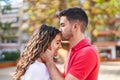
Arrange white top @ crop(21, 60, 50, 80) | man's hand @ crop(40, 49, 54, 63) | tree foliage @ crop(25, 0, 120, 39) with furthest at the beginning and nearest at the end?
1. tree foliage @ crop(25, 0, 120, 39)
2. man's hand @ crop(40, 49, 54, 63)
3. white top @ crop(21, 60, 50, 80)

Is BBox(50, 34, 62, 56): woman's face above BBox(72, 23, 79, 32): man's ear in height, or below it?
below

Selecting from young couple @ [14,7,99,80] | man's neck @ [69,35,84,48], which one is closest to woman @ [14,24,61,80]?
young couple @ [14,7,99,80]

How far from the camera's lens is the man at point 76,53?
2422 mm

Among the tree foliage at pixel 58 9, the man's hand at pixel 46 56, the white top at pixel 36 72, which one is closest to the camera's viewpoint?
the white top at pixel 36 72

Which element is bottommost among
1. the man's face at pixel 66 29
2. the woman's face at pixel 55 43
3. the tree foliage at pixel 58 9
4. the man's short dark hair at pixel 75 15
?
the tree foliage at pixel 58 9

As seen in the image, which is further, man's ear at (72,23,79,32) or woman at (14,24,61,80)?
man's ear at (72,23,79,32)

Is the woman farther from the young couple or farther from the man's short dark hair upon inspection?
the man's short dark hair

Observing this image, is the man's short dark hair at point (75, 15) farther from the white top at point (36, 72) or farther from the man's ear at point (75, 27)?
the white top at point (36, 72)

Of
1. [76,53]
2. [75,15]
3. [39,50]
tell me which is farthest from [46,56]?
[75,15]

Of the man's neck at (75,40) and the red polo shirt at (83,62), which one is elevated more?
the man's neck at (75,40)

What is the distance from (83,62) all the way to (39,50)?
0.34 metres

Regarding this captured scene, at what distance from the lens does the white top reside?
2.37m

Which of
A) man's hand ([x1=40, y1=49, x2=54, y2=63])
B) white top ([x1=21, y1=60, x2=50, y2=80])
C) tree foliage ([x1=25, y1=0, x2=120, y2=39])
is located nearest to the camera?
white top ([x1=21, y1=60, x2=50, y2=80])

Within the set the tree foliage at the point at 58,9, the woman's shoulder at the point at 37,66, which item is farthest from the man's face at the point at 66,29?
the tree foliage at the point at 58,9
